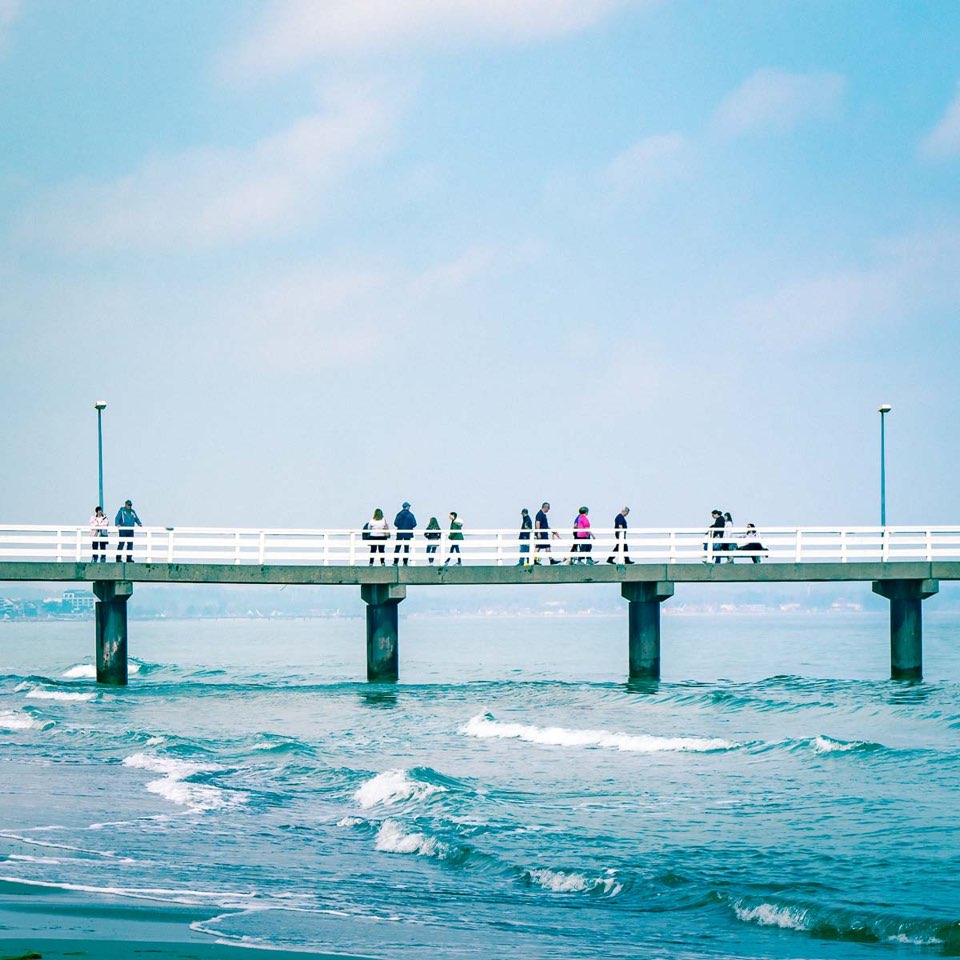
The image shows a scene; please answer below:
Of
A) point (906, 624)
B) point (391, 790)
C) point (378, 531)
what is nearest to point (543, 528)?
point (378, 531)

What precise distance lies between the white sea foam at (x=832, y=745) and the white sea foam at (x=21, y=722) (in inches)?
545

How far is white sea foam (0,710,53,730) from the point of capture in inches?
930

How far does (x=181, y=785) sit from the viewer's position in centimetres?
1642

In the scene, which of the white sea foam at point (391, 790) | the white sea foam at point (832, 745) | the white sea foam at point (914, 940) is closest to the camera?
the white sea foam at point (914, 940)

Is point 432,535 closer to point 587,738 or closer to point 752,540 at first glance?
point 752,540

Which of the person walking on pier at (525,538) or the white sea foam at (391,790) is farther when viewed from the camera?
the person walking on pier at (525,538)

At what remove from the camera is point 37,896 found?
9602 mm

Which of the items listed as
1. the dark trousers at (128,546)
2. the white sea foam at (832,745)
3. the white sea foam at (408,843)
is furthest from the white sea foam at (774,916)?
the dark trousers at (128,546)

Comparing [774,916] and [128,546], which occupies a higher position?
[128,546]

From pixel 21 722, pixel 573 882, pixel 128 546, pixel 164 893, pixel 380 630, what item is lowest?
pixel 21 722

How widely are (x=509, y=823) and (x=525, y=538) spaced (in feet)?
63.7

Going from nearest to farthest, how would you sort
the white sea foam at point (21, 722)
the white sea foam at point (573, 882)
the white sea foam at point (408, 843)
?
the white sea foam at point (573, 882)
the white sea foam at point (408, 843)
the white sea foam at point (21, 722)

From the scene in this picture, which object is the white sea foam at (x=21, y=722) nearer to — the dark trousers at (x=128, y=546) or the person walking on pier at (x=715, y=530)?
the dark trousers at (x=128, y=546)

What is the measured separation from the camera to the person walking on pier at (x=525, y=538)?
30698 millimetres
